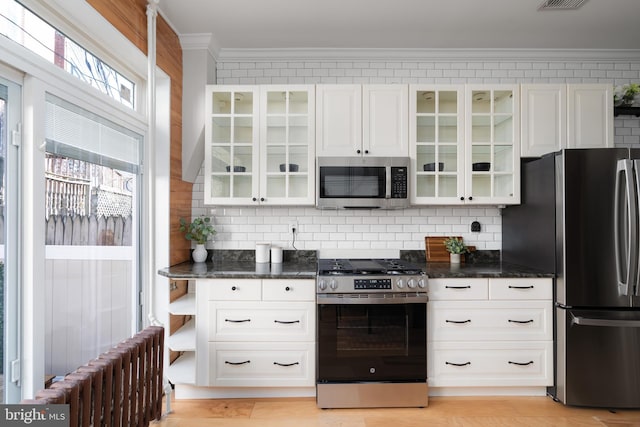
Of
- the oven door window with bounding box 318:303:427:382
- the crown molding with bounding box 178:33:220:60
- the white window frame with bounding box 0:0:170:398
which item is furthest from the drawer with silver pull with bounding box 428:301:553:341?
the crown molding with bounding box 178:33:220:60

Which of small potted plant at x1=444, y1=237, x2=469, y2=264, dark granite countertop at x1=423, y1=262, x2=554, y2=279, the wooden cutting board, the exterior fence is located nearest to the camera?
the exterior fence

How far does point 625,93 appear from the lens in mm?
3143

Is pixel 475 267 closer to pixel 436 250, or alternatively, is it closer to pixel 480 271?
pixel 480 271

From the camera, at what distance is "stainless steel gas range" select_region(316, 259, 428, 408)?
255cm

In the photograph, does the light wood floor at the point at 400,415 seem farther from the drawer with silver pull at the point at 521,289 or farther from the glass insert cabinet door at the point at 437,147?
the glass insert cabinet door at the point at 437,147

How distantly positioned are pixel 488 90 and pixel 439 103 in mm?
393

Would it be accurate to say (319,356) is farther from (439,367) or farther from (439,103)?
(439,103)

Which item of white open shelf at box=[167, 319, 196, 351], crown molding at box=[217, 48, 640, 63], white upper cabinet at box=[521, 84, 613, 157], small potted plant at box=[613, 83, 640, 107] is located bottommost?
white open shelf at box=[167, 319, 196, 351]

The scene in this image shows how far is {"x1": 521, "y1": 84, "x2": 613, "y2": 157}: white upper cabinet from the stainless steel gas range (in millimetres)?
1520

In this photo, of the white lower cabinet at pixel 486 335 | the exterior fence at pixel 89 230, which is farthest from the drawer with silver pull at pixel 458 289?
the exterior fence at pixel 89 230

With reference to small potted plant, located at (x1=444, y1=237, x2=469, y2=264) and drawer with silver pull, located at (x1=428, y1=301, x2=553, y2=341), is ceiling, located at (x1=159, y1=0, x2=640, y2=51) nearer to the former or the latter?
small potted plant, located at (x1=444, y1=237, x2=469, y2=264)

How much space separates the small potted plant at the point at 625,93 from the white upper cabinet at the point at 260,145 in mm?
2610

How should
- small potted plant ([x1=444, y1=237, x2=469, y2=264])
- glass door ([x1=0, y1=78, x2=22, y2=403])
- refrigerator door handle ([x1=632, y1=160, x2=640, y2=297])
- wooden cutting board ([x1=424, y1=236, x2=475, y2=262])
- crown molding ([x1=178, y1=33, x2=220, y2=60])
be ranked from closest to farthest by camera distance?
glass door ([x1=0, y1=78, x2=22, y2=403]), refrigerator door handle ([x1=632, y1=160, x2=640, y2=297]), crown molding ([x1=178, y1=33, x2=220, y2=60]), small potted plant ([x1=444, y1=237, x2=469, y2=264]), wooden cutting board ([x1=424, y1=236, x2=475, y2=262])

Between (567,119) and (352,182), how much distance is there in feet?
5.91
